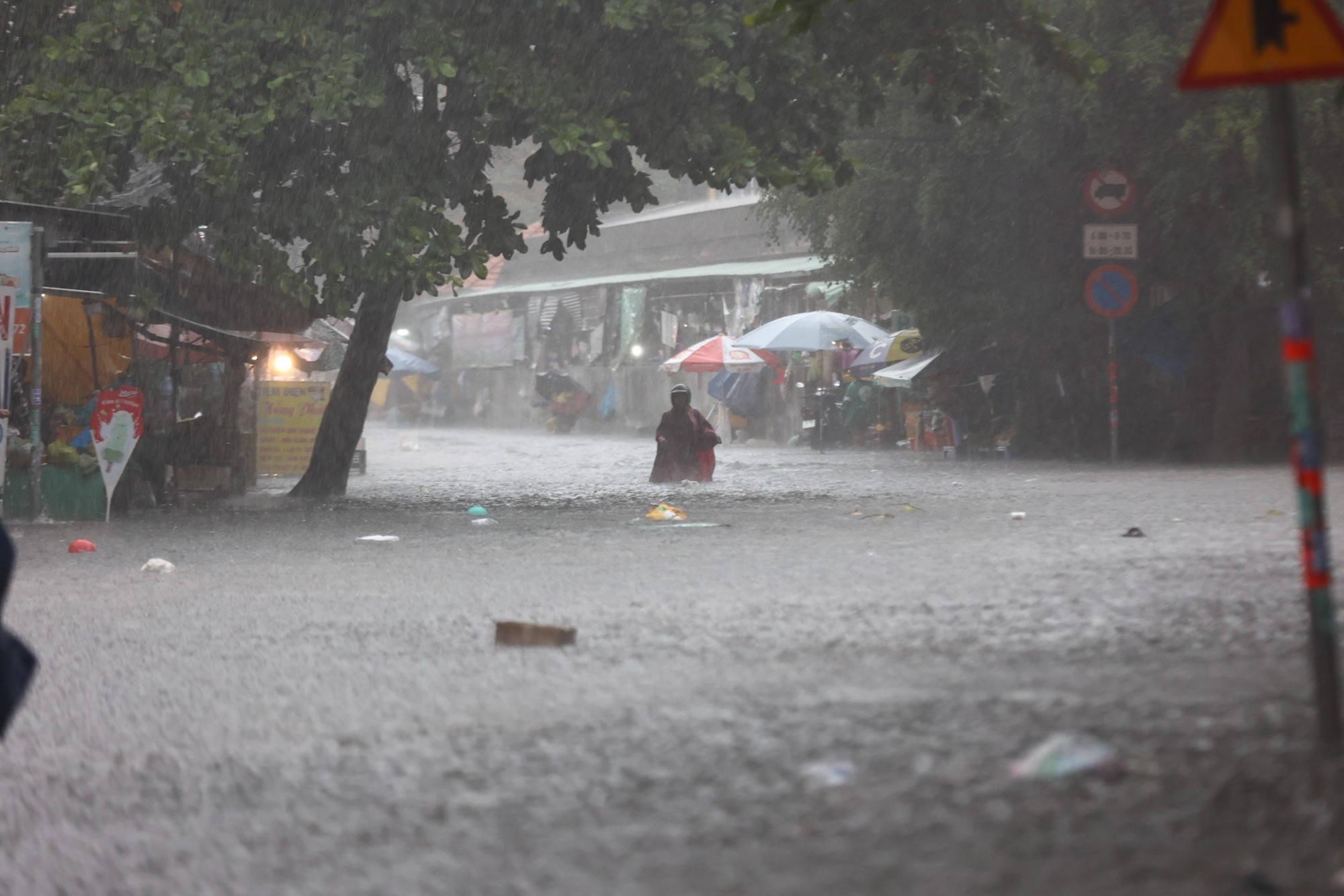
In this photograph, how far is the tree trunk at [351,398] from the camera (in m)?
17.8

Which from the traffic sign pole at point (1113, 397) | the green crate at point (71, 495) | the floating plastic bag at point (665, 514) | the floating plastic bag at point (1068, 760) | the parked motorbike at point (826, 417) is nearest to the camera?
the floating plastic bag at point (1068, 760)

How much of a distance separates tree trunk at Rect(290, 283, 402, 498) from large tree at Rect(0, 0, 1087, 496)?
7.52 ft

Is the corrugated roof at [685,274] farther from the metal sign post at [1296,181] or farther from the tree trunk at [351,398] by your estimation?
the metal sign post at [1296,181]

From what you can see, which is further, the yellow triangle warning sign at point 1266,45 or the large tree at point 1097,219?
the large tree at point 1097,219

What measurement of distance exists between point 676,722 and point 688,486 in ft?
50.2

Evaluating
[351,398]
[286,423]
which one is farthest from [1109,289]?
[286,423]

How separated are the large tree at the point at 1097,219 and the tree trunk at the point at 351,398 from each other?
6647 millimetres

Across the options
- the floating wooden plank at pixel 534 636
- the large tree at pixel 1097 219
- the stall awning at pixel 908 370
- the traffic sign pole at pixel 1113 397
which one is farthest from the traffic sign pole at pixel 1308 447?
the stall awning at pixel 908 370

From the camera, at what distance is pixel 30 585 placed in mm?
10219

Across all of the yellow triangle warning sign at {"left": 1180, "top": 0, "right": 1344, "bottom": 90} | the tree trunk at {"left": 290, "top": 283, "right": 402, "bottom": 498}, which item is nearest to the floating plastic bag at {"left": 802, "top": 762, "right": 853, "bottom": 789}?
the yellow triangle warning sign at {"left": 1180, "top": 0, "right": 1344, "bottom": 90}

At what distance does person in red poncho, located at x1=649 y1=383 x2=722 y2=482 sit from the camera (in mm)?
21328

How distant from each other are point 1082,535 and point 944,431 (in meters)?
18.6

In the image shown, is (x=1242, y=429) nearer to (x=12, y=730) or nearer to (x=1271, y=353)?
(x=1271, y=353)

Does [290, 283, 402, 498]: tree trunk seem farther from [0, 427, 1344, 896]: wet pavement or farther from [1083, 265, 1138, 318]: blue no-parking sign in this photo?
[1083, 265, 1138, 318]: blue no-parking sign
